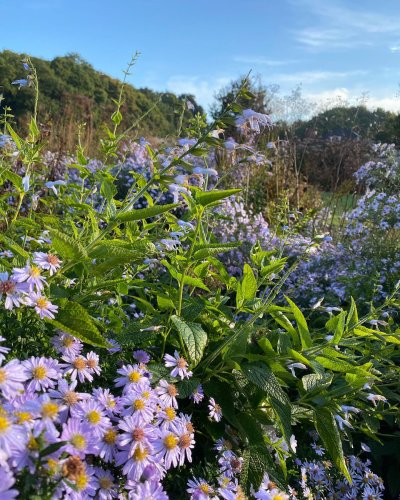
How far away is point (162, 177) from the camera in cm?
149

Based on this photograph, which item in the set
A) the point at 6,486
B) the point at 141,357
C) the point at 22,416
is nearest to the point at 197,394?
the point at 141,357

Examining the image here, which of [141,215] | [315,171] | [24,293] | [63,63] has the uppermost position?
[63,63]

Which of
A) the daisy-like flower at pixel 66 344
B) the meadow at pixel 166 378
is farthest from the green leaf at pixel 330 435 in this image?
the daisy-like flower at pixel 66 344

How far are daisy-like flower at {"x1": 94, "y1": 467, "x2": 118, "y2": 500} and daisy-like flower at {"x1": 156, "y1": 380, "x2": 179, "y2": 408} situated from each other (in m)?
0.31

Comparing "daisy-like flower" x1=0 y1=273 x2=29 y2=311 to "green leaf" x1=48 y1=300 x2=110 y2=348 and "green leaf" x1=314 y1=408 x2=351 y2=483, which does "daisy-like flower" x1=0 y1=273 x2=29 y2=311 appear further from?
"green leaf" x1=314 y1=408 x2=351 y2=483

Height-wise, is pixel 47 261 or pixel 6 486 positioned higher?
pixel 47 261

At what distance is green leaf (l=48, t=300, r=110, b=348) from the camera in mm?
1369

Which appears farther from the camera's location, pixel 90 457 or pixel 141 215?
pixel 141 215

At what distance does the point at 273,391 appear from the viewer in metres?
1.49

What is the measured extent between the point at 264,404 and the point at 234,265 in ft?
10.1

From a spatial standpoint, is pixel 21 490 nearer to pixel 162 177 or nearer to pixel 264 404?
pixel 162 177

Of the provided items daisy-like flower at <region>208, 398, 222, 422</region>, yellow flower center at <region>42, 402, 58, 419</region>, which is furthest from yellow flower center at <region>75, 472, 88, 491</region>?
daisy-like flower at <region>208, 398, 222, 422</region>

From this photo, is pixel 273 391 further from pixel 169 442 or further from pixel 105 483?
pixel 105 483

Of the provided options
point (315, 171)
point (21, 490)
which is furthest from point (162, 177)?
point (315, 171)
